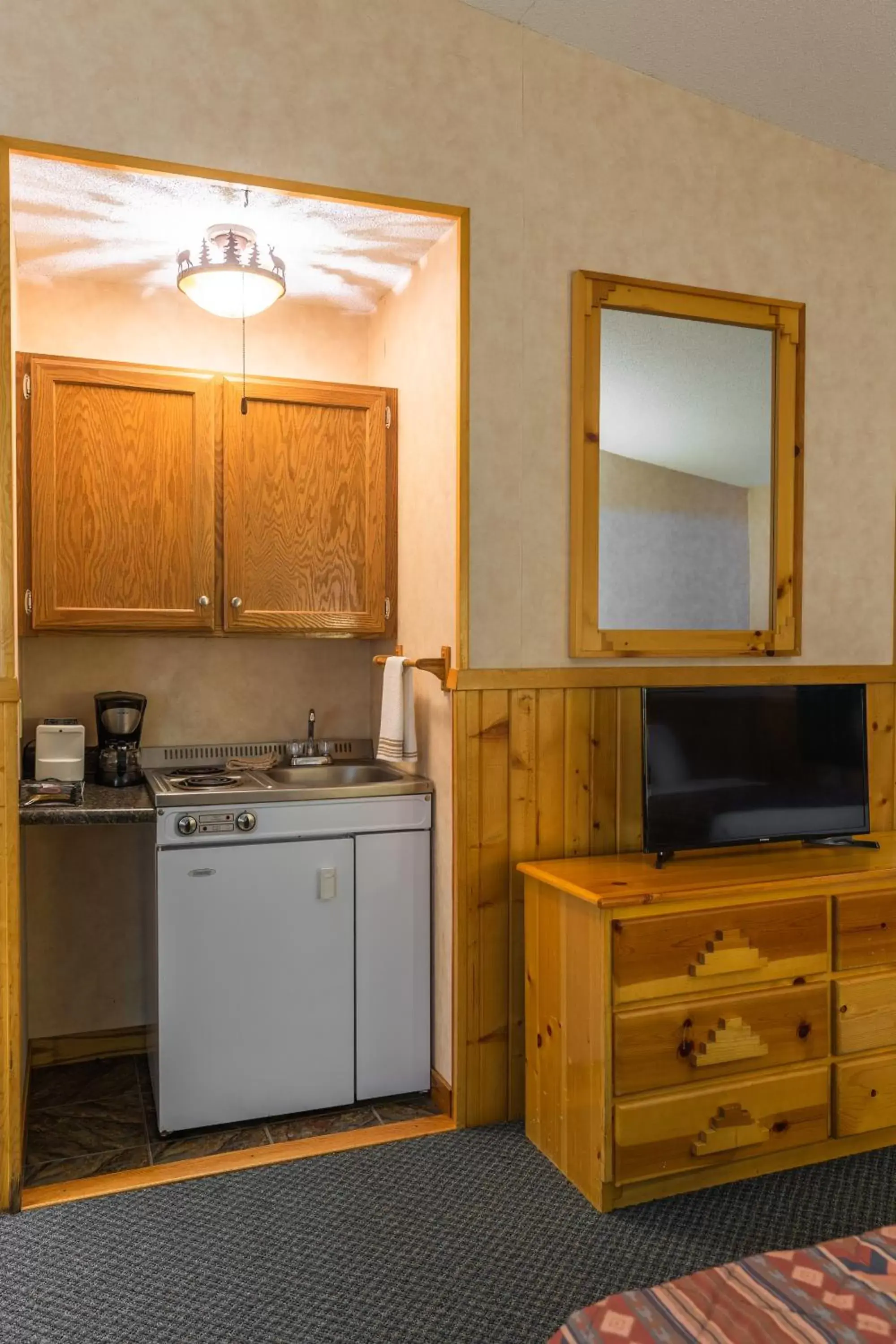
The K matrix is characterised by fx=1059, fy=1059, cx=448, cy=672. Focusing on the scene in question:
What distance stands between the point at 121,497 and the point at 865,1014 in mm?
2657

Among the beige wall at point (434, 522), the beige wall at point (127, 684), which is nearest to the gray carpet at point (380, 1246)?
the beige wall at point (434, 522)

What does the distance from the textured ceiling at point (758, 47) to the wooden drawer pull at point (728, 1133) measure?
9.38 ft

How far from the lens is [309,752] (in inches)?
148

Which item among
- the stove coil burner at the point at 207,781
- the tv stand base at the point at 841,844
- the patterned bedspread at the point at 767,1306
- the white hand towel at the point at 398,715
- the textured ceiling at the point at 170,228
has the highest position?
the textured ceiling at the point at 170,228

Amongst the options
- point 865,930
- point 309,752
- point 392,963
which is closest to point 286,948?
point 392,963

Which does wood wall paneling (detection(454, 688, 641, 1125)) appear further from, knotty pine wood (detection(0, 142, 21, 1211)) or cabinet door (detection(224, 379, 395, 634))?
knotty pine wood (detection(0, 142, 21, 1211))

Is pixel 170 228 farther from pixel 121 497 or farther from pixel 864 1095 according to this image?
pixel 864 1095

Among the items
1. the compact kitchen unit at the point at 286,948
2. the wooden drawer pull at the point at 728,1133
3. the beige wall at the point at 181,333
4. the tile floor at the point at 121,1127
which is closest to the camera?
the wooden drawer pull at the point at 728,1133

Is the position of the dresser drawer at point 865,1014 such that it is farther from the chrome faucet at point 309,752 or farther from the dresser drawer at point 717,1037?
the chrome faucet at point 309,752

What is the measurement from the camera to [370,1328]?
2164 mm

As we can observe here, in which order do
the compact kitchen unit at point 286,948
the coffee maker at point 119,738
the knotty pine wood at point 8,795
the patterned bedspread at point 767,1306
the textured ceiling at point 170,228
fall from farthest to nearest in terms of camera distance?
the coffee maker at point 119,738 → the compact kitchen unit at point 286,948 → the textured ceiling at point 170,228 → the knotty pine wood at point 8,795 → the patterned bedspread at point 767,1306

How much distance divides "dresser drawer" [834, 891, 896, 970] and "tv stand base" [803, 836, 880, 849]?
0.79ft

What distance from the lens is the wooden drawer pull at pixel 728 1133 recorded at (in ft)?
8.77

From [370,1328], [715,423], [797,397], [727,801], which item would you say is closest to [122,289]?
[715,423]
